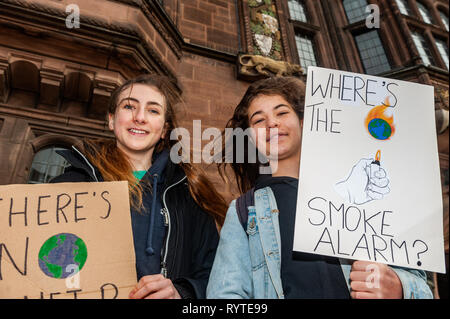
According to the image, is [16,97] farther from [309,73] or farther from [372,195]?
[372,195]

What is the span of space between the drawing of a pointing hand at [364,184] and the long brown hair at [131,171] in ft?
2.04

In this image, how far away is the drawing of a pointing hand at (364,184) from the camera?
104 centimetres

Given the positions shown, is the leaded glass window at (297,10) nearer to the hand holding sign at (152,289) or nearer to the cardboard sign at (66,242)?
the cardboard sign at (66,242)

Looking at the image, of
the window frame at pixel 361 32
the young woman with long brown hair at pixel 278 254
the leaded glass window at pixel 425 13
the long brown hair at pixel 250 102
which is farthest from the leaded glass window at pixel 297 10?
the young woman with long brown hair at pixel 278 254

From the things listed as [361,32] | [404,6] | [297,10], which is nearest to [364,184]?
[297,10]

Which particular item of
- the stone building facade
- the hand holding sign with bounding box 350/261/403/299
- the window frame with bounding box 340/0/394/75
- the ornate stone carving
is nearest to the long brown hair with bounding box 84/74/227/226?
the hand holding sign with bounding box 350/261/403/299

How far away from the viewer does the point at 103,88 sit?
2613 mm

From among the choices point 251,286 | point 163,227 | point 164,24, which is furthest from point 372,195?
point 164,24

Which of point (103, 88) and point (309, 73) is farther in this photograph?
point (103, 88)

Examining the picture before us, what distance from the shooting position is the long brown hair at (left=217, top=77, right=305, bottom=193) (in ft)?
4.91

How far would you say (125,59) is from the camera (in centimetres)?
265

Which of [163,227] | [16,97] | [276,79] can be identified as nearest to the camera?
[163,227]

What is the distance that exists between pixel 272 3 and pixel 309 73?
4473 mm

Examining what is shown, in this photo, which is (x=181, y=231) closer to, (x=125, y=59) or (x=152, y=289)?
(x=152, y=289)
